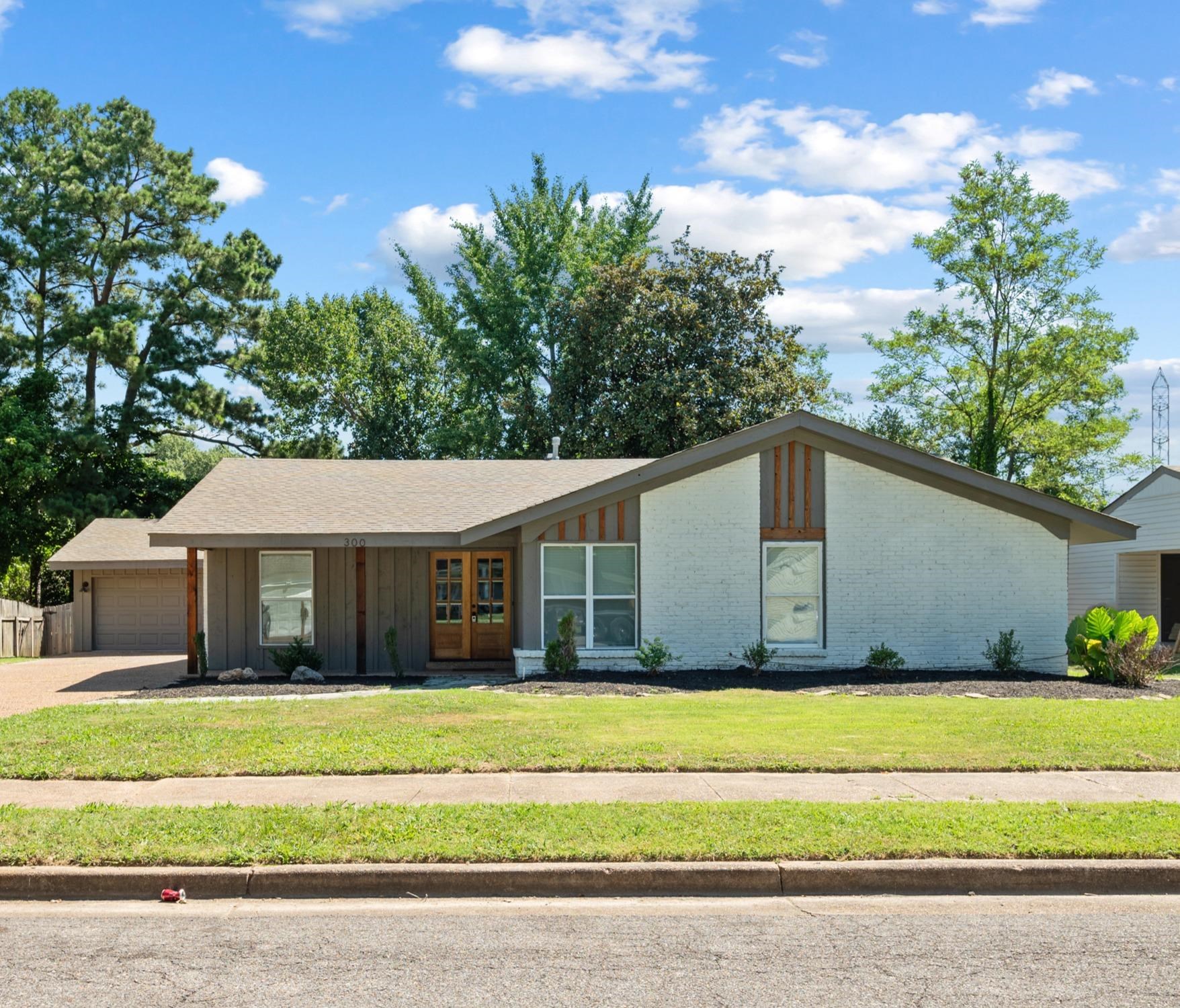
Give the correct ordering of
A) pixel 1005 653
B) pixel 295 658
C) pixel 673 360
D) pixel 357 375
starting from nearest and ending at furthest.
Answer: pixel 1005 653 < pixel 295 658 < pixel 673 360 < pixel 357 375

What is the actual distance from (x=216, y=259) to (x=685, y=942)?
3788cm

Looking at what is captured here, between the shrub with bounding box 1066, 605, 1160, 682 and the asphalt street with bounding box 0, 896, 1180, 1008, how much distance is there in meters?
11.3

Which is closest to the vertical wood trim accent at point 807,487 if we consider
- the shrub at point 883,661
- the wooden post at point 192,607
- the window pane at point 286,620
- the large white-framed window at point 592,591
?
the shrub at point 883,661

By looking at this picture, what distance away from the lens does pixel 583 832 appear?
784 centimetres

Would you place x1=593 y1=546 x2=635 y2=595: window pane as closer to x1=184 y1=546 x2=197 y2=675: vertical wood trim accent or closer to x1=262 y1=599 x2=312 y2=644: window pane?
x1=262 y1=599 x2=312 y2=644: window pane

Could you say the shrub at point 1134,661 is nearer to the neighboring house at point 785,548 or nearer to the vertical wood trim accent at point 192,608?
the neighboring house at point 785,548

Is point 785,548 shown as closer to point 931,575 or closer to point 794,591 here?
point 794,591

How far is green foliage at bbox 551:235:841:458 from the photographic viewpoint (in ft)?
118

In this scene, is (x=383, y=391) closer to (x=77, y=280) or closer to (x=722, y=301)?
(x=77, y=280)

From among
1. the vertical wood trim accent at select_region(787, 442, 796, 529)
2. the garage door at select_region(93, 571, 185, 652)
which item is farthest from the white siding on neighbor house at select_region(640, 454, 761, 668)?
the garage door at select_region(93, 571, 185, 652)

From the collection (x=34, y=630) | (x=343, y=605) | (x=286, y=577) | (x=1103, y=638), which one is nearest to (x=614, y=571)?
(x=343, y=605)

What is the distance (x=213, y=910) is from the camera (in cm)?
686

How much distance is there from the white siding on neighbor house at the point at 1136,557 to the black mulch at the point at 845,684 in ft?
30.3

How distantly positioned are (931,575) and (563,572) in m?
5.92
